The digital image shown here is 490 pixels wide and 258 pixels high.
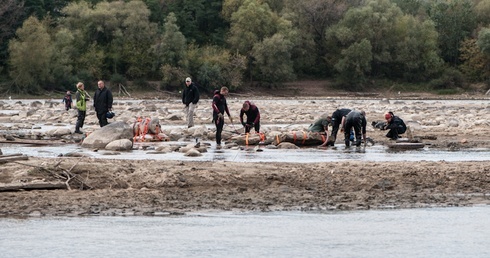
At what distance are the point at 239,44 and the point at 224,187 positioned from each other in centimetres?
8942

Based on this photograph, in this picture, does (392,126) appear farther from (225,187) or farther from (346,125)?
(225,187)

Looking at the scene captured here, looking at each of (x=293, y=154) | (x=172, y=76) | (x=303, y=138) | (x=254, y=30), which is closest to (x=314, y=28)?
(x=254, y=30)

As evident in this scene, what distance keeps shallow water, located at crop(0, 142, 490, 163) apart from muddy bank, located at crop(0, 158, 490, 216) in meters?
2.97

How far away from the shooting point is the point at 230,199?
17.0 m

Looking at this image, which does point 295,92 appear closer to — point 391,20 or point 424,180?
point 391,20

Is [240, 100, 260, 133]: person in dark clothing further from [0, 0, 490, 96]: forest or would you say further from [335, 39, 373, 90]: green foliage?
[335, 39, 373, 90]: green foliage

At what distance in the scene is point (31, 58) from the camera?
91.5m

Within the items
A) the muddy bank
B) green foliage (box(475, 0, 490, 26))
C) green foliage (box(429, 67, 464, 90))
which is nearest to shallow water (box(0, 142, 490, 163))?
the muddy bank

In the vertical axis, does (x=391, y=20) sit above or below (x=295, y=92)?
above

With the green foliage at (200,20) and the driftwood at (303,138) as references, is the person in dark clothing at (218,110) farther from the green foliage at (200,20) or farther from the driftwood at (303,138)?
the green foliage at (200,20)

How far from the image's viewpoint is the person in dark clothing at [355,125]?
86.1ft

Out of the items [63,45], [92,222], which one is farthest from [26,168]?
[63,45]

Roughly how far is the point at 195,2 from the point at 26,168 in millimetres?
96942

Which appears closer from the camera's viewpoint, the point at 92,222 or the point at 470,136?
the point at 92,222
